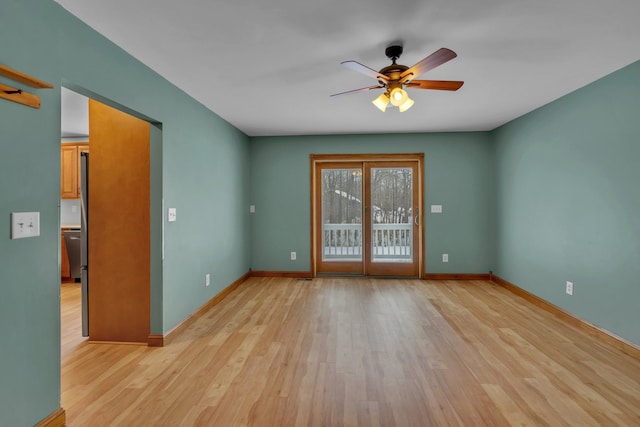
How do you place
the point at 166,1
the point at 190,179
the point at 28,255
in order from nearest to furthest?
1. the point at 28,255
2. the point at 166,1
3. the point at 190,179

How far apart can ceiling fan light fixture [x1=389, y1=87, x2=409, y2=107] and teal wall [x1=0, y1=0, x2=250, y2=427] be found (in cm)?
204

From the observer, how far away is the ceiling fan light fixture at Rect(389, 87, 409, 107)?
244 centimetres

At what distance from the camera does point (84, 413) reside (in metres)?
1.93

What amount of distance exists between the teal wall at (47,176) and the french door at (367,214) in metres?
2.77

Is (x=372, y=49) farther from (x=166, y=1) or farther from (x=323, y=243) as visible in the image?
(x=323, y=243)

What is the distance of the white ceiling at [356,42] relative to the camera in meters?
1.89

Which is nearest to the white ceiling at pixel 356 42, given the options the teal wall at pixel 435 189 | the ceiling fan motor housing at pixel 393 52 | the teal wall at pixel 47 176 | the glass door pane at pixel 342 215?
the ceiling fan motor housing at pixel 393 52

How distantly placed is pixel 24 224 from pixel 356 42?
2.31 meters

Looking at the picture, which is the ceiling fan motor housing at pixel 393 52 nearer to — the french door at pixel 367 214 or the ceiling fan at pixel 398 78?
the ceiling fan at pixel 398 78

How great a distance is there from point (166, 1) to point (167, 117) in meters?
1.30

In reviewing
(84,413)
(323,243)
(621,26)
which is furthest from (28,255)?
(323,243)

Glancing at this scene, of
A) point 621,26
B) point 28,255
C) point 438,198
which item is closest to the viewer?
point 28,255

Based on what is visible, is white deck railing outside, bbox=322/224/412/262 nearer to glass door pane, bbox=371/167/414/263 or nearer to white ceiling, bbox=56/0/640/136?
glass door pane, bbox=371/167/414/263

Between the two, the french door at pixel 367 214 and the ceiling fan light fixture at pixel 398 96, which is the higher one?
the ceiling fan light fixture at pixel 398 96
